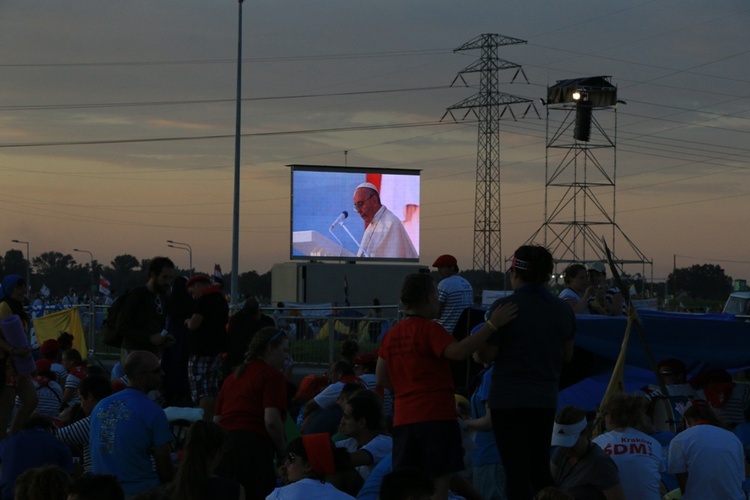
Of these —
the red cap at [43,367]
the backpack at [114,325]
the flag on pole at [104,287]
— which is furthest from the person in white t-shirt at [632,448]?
the flag on pole at [104,287]


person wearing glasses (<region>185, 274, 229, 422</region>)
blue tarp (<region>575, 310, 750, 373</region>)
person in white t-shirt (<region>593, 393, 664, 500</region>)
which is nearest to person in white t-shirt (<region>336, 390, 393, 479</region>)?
person in white t-shirt (<region>593, 393, 664, 500</region>)

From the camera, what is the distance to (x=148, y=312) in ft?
35.8

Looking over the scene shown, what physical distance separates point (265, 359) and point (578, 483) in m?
2.48

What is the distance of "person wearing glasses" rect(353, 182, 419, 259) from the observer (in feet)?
146

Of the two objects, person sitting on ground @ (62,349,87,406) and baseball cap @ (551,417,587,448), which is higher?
baseball cap @ (551,417,587,448)

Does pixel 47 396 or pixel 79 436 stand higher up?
pixel 79 436

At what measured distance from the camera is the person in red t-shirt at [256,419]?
7250 mm

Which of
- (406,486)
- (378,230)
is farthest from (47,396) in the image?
(378,230)

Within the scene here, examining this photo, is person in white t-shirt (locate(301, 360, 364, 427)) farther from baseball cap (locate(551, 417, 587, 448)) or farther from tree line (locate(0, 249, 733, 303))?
tree line (locate(0, 249, 733, 303))

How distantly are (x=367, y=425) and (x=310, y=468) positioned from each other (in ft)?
4.69

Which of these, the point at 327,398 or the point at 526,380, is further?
the point at 327,398

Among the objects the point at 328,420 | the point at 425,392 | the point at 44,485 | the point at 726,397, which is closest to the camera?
the point at 44,485

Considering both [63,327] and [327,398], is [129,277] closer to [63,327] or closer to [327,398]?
[63,327]

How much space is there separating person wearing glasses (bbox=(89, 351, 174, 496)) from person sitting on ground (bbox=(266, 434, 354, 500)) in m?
1.13
